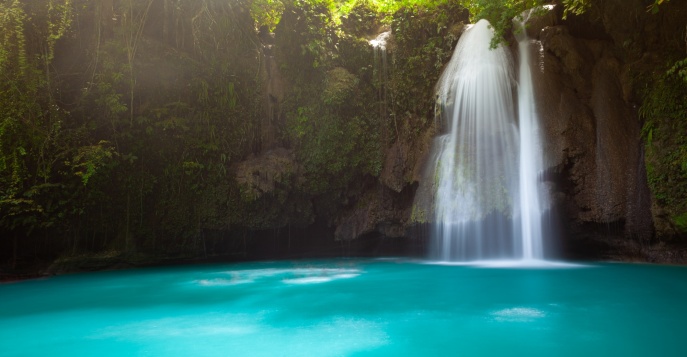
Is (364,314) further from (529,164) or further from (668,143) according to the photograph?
(668,143)

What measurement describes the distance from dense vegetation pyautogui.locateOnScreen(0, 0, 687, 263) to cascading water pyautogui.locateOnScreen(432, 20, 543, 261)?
934 millimetres

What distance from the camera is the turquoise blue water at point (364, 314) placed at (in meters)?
4.29

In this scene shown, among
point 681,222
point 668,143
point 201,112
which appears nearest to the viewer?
point 681,222

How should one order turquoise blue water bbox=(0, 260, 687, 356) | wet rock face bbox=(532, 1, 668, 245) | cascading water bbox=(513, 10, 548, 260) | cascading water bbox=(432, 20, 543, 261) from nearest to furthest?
turquoise blue water bbox=(0, 260, 687, 356), wet rock face bbox=(532, 1, 668, 245), cascading water bbox=(513, 10, 548, 260), cascading water bbox=(432, 20, 543, 261)

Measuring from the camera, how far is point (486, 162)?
1140 centimetres

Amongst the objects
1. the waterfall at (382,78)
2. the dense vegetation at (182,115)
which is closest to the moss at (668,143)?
the dense vegetation at (182,115)

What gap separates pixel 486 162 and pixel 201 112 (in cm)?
802

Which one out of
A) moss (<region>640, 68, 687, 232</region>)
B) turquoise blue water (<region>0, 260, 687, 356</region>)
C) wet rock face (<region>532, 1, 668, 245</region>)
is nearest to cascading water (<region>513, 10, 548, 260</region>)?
wet rock face (<region>532, 1, 668, 245</region>)

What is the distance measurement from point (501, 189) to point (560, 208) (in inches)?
54.6

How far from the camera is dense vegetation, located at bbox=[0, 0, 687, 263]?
10.6 meters

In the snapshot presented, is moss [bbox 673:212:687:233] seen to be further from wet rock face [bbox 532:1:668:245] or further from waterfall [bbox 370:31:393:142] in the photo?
waterfall [bbox 370:31:393:142]

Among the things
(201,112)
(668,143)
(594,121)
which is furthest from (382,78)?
(668,143)

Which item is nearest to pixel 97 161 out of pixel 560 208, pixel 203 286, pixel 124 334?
pixel 203 286

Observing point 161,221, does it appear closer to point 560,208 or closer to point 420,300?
point 420,300
